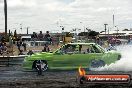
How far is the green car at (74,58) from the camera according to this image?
57.2ft

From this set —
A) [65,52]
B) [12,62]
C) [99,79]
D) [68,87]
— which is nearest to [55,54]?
[65,52]

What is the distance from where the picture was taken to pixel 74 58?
690 inches

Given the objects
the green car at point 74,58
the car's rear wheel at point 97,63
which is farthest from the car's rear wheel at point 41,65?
the car's rear wheel at point 97,63

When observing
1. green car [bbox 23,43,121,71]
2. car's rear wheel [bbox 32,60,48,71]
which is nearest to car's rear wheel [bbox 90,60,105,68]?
green car [bbox 23,43,121,71]

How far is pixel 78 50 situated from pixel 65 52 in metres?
0.61

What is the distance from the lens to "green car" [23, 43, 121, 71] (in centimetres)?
1744

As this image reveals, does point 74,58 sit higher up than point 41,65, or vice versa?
point 74,58

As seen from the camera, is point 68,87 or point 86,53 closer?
point 68,87

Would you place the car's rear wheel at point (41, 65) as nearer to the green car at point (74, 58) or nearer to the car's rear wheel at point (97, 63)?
the green car at point (74, 58)

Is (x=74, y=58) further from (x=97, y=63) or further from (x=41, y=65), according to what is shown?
(x=41, y=65)

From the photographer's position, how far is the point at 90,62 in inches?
686

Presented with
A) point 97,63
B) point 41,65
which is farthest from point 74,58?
point 41,65

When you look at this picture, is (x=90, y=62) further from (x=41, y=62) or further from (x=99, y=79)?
(x=99, y=79)

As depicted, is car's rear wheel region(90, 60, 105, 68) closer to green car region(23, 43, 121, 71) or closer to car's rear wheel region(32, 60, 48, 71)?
green car region(23, 43, 121, 71)
